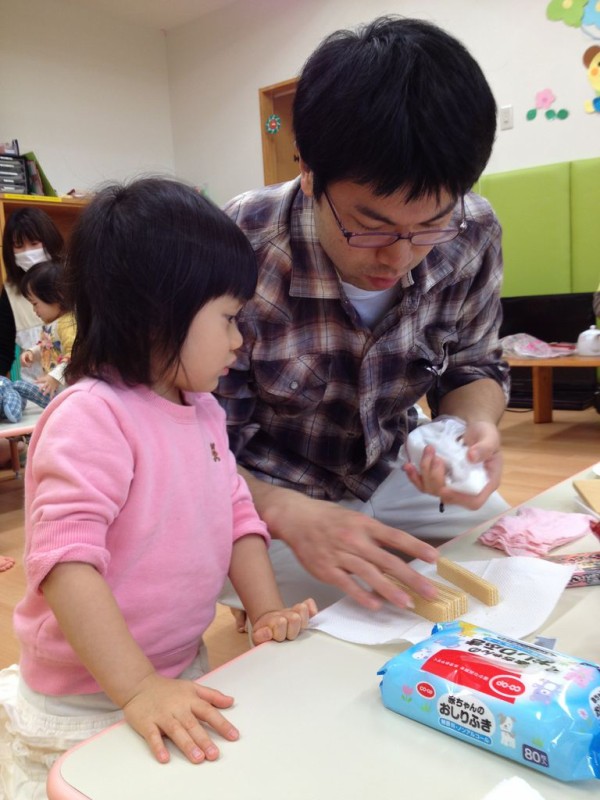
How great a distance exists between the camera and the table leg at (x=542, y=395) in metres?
3.77

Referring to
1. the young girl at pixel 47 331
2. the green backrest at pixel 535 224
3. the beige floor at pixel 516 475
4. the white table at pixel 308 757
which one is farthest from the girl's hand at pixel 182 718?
the green backrest at pixel 535 224

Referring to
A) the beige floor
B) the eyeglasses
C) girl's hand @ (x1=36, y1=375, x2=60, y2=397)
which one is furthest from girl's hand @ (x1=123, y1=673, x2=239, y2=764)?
girl's hand @ (x1=36, y1=375, x2=60, y2=397)

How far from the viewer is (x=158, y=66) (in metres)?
5.68

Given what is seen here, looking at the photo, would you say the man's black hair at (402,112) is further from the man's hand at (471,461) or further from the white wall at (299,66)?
the white wall at (299,66)

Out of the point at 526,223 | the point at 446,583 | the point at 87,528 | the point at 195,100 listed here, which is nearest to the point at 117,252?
the point at 87,528

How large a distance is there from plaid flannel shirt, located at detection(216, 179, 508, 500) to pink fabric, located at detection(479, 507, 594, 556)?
15.8 inches

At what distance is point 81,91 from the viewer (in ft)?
16.9

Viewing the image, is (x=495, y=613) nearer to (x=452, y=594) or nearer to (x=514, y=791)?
(x=452, y=594)

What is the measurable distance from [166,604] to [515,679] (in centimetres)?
46

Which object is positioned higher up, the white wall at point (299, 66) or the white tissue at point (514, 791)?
the white wall at point (299, 66)

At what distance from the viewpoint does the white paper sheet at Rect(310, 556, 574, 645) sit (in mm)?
695

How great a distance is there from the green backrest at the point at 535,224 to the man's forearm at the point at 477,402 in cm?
272

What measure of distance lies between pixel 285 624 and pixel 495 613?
0.21m

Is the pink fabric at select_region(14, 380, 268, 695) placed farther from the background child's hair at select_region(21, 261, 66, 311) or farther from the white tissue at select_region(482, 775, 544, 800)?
the background child's hair at select_region(21, 261, 66, 311)
